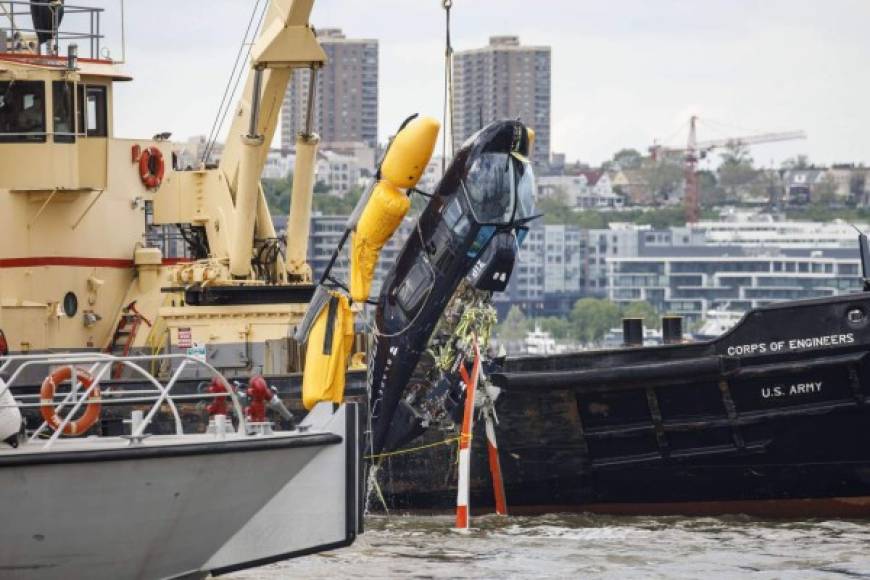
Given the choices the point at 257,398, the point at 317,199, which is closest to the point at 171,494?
the point at 257,398

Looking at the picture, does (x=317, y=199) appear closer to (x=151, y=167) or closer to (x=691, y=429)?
(x=151, y=167)

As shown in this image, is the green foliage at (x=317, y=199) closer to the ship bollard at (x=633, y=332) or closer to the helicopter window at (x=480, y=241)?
the ship bollard at (x=633, y=332)

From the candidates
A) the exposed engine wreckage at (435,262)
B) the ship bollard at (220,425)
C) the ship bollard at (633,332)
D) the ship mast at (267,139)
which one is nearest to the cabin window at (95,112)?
the ship mast at (267,139)

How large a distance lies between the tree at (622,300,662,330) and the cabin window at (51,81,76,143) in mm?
112726

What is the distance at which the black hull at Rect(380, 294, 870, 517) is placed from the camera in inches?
957

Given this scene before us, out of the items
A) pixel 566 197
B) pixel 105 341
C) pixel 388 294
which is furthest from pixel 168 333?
pixel 566 197

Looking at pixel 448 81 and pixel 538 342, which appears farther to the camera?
pixel 538 342

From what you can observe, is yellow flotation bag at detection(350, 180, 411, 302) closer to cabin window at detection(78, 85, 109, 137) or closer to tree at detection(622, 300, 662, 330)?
cabin window at detection(78, 85, 109, 137)

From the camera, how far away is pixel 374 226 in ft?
75.3

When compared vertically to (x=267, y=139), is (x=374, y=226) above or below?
below

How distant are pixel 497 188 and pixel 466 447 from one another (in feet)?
8.52

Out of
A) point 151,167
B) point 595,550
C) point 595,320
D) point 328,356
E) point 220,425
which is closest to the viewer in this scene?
point 220,425

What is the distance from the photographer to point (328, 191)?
166 m

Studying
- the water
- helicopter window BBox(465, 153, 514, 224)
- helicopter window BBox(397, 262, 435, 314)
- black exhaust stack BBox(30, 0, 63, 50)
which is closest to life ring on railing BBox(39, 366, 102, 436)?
the water
